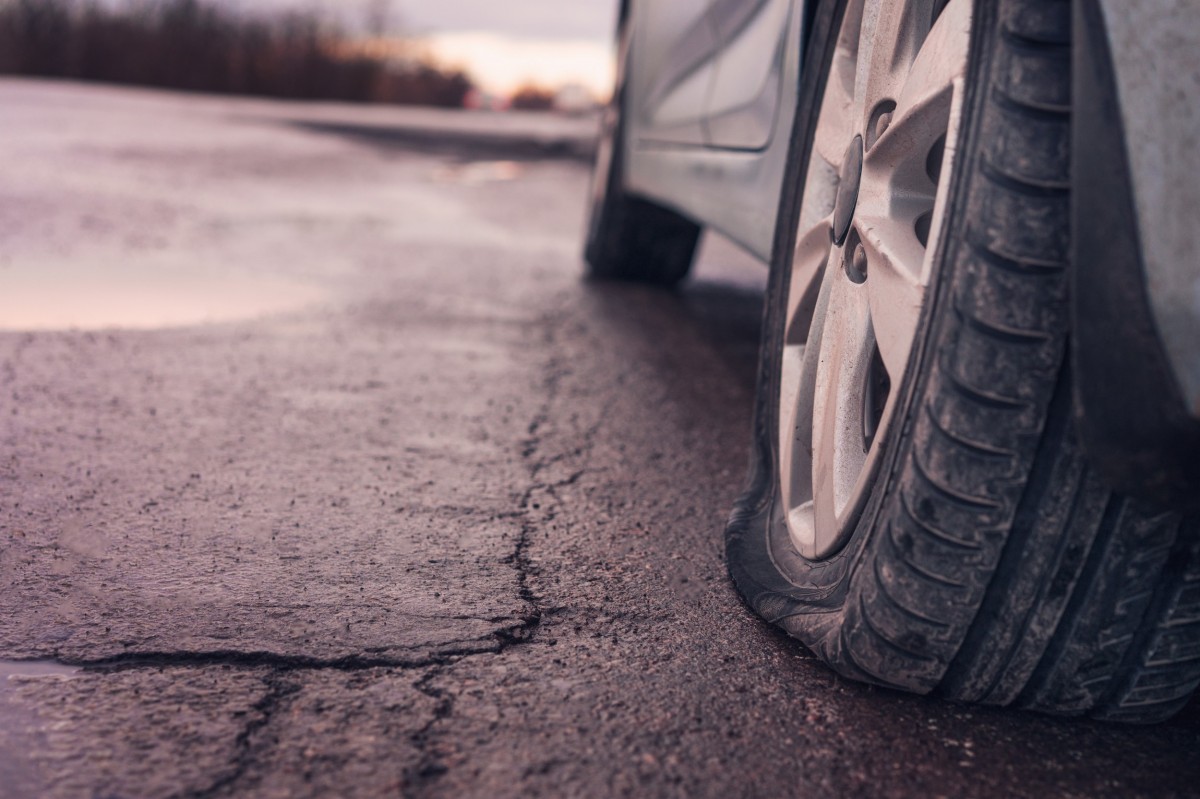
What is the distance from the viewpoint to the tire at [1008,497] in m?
1.13

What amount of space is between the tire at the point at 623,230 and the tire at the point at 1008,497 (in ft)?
9.73

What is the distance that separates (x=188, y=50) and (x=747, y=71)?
2011 centimetres

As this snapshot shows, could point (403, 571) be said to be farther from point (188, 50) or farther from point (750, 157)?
point (188, 50)

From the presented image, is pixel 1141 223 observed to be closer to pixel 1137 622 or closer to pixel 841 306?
pixel 1137 622

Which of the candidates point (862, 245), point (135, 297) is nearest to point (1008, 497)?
point (862, 245)

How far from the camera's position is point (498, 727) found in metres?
1.25

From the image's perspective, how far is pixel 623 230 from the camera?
14.3ft

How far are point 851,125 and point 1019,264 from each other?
0.61 metres

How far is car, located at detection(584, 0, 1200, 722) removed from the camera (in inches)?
39.8

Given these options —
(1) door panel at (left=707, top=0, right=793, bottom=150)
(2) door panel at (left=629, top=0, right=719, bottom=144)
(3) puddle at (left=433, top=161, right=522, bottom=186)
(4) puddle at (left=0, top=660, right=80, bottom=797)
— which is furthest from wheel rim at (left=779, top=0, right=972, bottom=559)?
(3) puddle at (left=433, top=161, right=522, bottom=186)

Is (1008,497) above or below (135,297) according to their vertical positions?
above

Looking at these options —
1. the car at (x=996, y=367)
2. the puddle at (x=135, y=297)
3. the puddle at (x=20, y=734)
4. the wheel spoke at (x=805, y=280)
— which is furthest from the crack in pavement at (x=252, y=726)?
the puddle at (x=135, y=297)

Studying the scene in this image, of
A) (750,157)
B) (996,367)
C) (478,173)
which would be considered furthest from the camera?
(478,173)

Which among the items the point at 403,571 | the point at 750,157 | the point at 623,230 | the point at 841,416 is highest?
the point at 750,157
